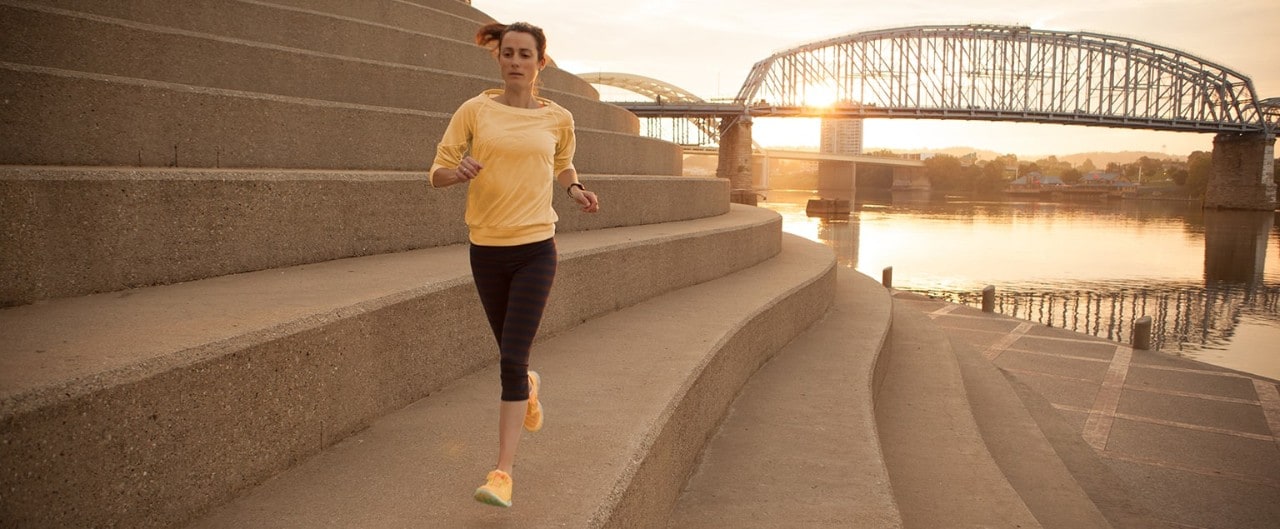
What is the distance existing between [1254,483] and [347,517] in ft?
30.9

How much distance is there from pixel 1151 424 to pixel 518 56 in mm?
10515

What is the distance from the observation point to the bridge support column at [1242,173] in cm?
8950

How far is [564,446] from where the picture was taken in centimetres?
330

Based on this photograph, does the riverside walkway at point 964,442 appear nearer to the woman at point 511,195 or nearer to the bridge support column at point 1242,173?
the woman at point 511,195

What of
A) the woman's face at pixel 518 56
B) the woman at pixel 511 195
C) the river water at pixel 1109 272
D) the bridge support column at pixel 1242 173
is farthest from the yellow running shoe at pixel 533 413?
the bridge support column at pixel 1242 173

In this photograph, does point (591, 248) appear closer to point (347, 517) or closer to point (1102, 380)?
point (347, 517)

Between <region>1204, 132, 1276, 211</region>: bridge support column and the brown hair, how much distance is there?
111 meters

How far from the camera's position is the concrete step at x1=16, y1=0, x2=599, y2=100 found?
19.4ft

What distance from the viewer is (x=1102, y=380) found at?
41.5 feet

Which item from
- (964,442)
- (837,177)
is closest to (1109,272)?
(964,442)

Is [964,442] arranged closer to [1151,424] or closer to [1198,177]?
[1151,424]

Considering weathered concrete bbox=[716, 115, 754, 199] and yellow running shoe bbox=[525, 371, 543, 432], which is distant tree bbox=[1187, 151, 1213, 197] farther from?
yellow running shoe bbox=[525, 371, 543, 432]

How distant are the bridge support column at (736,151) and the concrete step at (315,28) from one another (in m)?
72.5

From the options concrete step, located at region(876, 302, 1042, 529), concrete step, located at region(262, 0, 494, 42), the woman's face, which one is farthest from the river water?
the woman's face
